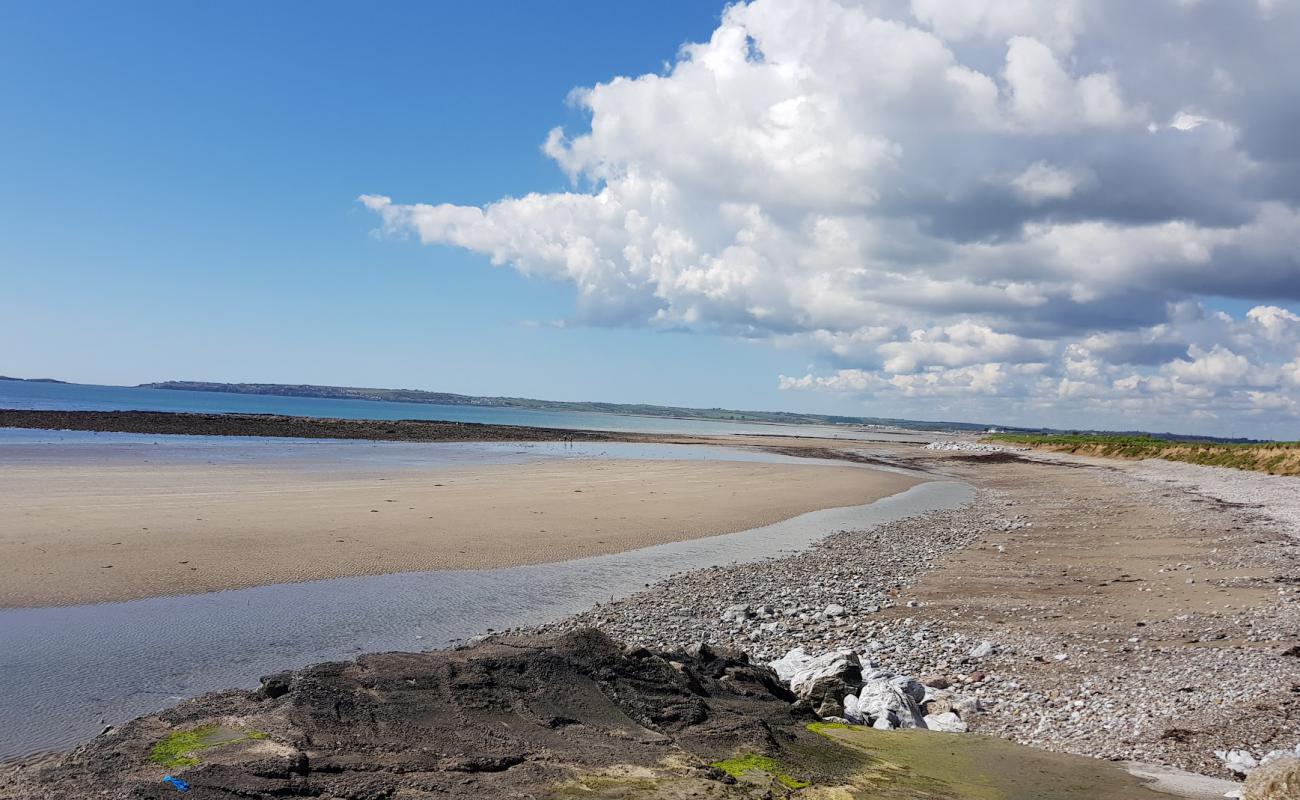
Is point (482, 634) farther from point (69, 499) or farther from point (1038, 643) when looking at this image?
point (69, 499)

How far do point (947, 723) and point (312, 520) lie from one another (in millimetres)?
17847

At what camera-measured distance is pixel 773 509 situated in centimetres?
2842

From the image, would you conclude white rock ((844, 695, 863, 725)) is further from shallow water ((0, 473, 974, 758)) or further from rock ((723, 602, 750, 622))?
shallow water ((0, 473, 974, 758))

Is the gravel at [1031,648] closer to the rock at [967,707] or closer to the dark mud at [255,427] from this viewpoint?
the rock at [967,707]

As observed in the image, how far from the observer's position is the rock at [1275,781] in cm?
499

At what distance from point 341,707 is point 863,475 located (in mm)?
43855

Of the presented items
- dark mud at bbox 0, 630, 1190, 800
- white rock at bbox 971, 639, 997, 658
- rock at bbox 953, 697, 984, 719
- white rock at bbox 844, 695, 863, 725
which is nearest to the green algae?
dark mud at bbox 0, 630, 1190, 800

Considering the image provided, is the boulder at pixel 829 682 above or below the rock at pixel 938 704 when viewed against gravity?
above

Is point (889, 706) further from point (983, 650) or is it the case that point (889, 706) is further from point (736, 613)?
point (736, 613)


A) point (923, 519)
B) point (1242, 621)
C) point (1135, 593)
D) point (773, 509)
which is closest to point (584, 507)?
point (773, 509)

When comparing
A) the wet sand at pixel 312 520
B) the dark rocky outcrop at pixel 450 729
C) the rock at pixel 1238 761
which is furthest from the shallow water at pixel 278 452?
the rock at pixel 1238 761

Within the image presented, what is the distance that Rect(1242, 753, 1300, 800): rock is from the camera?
4.99 metres

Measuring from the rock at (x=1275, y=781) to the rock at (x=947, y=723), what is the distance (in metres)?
2.68

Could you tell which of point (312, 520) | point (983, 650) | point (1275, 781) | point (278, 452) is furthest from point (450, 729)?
point (278, 452)
